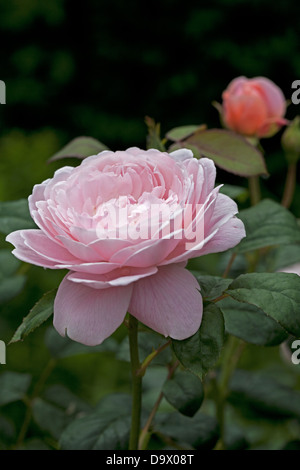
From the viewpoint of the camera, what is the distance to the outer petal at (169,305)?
40 centimetres

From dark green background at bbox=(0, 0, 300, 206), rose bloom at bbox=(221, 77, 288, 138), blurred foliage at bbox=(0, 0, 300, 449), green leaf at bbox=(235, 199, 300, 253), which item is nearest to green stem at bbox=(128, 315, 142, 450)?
green leaf at bbox=(235, 199, 300, 253)

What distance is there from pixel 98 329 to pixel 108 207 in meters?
0.09

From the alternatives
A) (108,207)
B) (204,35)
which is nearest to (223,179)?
(204,35)

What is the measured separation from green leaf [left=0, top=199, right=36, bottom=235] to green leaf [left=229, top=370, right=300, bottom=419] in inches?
16.0

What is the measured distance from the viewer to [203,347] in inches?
15.9

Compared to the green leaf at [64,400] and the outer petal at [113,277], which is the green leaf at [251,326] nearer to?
the outer petal at [113,277]

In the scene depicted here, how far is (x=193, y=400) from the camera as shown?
0.52 meters

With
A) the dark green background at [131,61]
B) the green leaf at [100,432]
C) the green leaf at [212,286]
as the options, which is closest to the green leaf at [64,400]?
the green leaf at [100,432]

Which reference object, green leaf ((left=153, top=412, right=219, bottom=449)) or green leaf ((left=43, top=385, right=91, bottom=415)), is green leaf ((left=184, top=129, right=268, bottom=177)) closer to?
green leaf ((left=153, top=412, right=219, bottom=449))

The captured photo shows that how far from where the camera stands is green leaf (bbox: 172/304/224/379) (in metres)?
0.40

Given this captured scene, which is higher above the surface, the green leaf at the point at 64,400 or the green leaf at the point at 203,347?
the green leaf at the point at 203,347

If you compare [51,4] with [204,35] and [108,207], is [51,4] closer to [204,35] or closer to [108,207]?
[204,35]

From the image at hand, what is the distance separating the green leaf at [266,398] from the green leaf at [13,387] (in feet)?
0.92

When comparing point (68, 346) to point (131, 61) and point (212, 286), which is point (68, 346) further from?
point (131, 61)
